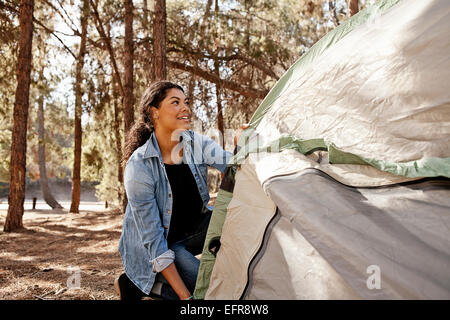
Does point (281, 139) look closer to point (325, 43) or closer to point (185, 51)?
point (325, 43)

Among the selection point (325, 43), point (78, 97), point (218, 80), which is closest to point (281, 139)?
point (325, 43)

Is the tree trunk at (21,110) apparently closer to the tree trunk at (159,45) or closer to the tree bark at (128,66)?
the tree bark at (128,66)

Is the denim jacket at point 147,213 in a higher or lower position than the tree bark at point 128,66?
lower

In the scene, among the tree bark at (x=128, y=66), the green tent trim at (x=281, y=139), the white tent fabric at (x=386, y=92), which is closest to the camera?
the white tent fabric at (x=386, y=92)

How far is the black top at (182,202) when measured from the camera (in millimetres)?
2248

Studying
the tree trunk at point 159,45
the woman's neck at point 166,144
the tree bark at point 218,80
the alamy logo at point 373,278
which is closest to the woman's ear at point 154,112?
the woman's neck at point 166,144

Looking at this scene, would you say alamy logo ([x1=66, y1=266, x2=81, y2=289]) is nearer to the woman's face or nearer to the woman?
the woman

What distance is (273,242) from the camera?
5.22ft

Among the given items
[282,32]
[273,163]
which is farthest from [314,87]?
[282,32]

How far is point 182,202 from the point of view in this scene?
7.48ft

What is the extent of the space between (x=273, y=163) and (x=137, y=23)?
734 centimetres

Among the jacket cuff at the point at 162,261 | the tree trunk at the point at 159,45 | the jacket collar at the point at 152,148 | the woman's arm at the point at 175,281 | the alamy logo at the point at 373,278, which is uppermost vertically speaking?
the tree trunk at the point at 159,45

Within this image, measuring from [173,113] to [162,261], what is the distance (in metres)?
0.93

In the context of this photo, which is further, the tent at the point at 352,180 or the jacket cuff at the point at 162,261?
the jacket cuff at the point at 162,261
